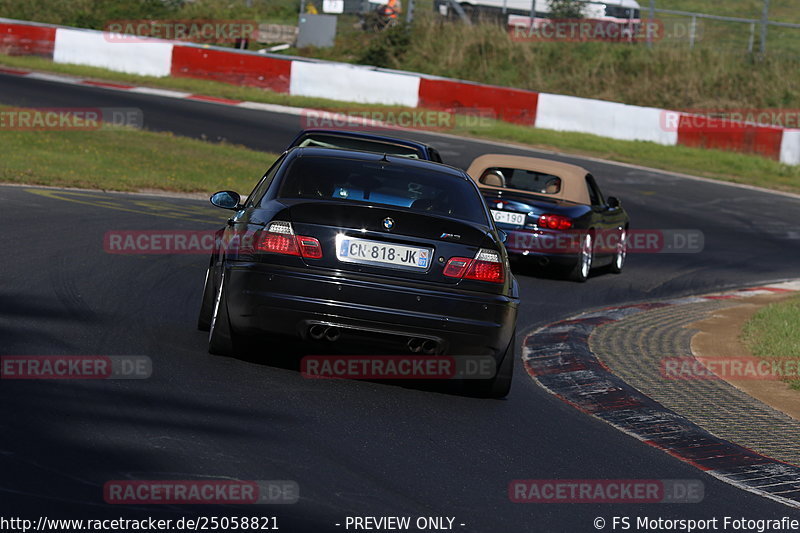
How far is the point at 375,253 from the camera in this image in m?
7.12

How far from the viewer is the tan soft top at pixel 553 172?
568 inches

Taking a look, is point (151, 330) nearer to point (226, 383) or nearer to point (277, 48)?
point (226, 383)

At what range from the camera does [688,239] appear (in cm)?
1920

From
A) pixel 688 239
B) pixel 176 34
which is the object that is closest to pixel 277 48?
pixel 176 34

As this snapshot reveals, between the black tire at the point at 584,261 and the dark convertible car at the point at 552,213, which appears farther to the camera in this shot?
the black tire at the point at 584,261

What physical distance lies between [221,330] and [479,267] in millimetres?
1625

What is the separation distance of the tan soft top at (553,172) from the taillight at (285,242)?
23.7ft

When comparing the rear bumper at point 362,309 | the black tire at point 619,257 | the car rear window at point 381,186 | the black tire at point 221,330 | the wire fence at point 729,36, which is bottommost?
the black tire at point 619,257

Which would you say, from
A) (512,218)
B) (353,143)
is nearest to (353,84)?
(512,218)

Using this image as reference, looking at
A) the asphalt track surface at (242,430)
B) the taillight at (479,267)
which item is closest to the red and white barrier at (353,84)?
the asphalt track surface at (242,430)

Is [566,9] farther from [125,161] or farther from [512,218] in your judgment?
[512,218]

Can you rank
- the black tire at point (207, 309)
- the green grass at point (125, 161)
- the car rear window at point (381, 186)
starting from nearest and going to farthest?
the car rear window at point (381, 186), the black tire at point (207, 309), the green grass at point (125, 161)

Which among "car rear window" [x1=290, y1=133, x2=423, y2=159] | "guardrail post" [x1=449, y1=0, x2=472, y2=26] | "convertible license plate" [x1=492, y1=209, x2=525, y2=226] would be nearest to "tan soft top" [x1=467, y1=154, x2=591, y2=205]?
"convertible license plate" [x1=492, y1=209, x2=525, y2=226]

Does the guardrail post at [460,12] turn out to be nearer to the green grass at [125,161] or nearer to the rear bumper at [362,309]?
the green grass at [125,161]
